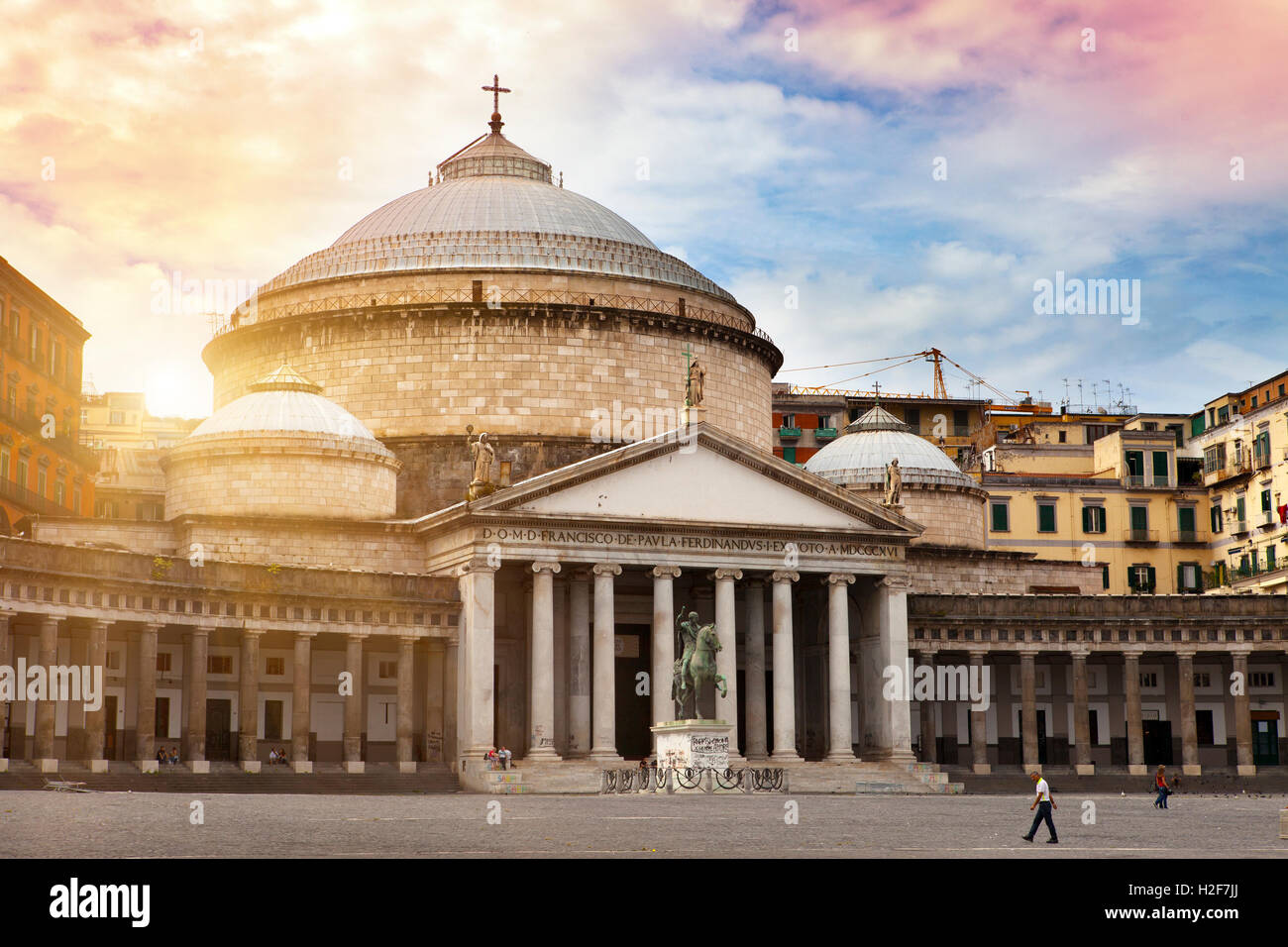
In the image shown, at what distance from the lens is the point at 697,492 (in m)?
64.6

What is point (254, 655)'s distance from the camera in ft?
194

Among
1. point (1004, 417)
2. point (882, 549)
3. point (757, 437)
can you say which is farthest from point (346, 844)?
point (1004, 417)

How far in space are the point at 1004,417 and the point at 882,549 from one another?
50933mm

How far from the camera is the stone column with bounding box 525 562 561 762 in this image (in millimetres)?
60906

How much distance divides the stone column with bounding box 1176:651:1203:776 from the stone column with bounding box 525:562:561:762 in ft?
90.3

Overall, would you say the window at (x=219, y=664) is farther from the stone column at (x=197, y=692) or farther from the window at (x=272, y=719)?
the stone column at (x=197, y=692)

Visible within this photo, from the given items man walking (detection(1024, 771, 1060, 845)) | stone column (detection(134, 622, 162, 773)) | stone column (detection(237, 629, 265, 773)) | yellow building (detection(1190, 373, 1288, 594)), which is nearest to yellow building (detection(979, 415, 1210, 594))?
yellow building (detection(1190, 373, 1288, 594))

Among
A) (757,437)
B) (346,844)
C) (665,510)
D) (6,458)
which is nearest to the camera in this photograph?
(346,844)

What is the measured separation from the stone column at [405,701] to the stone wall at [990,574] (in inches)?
909

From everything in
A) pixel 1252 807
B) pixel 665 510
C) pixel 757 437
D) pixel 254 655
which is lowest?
pixel 1252 807

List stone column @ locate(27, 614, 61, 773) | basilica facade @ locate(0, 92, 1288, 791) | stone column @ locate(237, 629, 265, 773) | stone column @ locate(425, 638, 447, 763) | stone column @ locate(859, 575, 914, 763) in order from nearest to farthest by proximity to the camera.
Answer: stone column @ locate(27, 614, 61, 773) < stone column @ locate(237, 629, 265, 773) < basilica facade @ locate(0, 92, 1288, 791) < stone column @ locate(425, 638, 447, 763) < stone column @ locate(859, 575, 914, 763)

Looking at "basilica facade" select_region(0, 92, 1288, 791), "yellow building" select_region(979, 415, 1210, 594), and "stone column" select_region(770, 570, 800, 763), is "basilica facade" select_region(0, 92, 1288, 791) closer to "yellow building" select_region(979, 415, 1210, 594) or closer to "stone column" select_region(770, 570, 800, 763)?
"stone column" select_region(770, 570, 800, 763)
